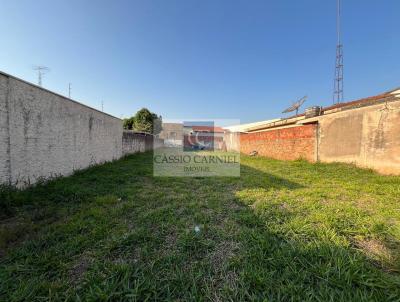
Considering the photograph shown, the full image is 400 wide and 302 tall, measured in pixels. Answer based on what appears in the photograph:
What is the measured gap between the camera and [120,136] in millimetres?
9039

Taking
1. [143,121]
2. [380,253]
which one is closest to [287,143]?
[380,253]

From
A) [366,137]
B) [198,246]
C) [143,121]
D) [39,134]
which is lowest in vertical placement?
[198,246]

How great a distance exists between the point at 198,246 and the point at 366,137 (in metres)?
6.38

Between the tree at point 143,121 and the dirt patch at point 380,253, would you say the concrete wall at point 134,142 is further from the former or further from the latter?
the dirt patch at point 380,253

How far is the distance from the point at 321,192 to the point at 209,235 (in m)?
2.88

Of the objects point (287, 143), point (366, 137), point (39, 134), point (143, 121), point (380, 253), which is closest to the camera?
point (380, 253)

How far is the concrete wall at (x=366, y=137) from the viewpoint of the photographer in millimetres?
4863

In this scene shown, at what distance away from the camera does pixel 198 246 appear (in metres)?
1.99

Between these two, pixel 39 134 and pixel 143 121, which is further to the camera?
pixel 143 121

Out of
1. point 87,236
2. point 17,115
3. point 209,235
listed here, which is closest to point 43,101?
point 17,115

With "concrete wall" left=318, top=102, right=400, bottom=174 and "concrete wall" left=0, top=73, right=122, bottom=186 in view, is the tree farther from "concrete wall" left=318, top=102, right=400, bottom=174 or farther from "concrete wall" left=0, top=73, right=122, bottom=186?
"concrete wall" left=318, top=102, right=400, bottom=174

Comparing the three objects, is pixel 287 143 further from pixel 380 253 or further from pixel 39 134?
pixel 39 134

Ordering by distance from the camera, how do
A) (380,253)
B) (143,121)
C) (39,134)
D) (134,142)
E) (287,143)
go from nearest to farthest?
(380,253), (39,134), (287,143), (134,142), (143,121)

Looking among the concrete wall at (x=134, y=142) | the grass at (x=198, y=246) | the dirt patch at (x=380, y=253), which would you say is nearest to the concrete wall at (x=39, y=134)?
the grass at (x=198, y=246)
